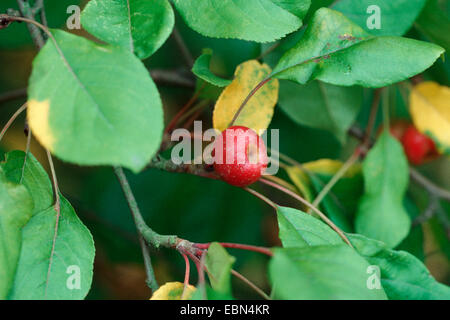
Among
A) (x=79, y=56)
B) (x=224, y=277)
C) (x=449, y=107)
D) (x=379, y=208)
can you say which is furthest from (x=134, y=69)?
(x=449, y=107)

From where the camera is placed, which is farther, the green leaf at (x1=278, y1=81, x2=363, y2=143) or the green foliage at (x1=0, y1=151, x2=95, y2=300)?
the green leaf at (x1=278, y1=81, x2=363, y2=143)

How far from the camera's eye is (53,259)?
0.50 m

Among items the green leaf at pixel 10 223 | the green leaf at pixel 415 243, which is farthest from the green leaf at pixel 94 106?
the green leaf at pixel 415 243

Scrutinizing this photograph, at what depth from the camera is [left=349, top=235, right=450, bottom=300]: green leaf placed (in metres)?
0.56

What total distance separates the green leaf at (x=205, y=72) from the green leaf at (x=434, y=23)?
0.38 metres

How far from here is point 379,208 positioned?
0.76m

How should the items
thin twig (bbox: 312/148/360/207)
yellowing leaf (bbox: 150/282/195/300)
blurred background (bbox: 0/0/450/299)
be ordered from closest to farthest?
yellowing leaf (bbox: 150/282/195/300) < thin twig (bbox: 312/148/360/207) < blurred background (bbox: 0/0/450/299)

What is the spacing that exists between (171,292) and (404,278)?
273mm

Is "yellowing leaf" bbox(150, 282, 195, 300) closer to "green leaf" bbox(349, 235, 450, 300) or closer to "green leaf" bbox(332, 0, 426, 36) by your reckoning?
"green leaf" bbox(349, 235, 450, 300)

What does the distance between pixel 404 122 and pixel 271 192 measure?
34 cm

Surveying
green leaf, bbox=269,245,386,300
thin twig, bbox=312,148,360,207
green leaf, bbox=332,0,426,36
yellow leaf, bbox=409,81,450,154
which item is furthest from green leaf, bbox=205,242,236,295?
yellow leaf, bbox=409,81,450,154

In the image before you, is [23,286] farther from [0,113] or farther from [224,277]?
[0,113]

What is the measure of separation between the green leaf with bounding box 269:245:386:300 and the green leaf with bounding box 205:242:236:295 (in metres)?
0.04

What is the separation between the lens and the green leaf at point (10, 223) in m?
0.45
